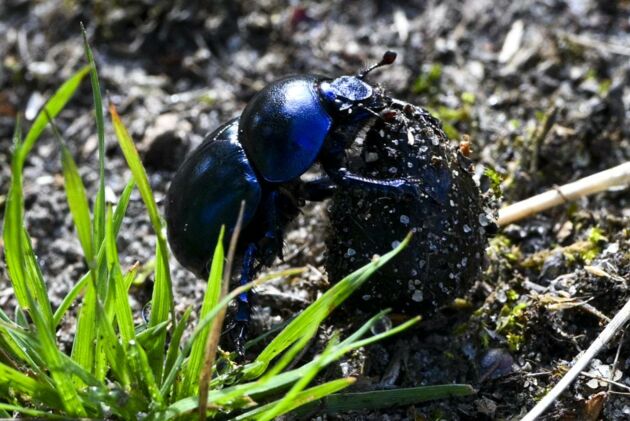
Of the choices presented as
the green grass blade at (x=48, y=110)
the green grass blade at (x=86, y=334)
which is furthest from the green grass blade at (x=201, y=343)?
the green grass blade at (x=48, y=110)

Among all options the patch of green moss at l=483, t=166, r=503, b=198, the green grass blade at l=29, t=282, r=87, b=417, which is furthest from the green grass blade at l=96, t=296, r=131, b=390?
the patch of green moss at l=483, t=166, r=503, b=198

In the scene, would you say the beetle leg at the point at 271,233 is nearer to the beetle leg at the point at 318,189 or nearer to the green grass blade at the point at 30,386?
the beetle leg at the point at 318,189

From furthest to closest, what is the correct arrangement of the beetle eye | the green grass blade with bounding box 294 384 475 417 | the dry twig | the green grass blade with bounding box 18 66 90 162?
the dry twig, the beetle eye, the green grass blade with bounding box 294 384 475 417, the green grass blade with bounding box 18 66 90 162

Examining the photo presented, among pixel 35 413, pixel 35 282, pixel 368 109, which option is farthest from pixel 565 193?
pixel 35 413

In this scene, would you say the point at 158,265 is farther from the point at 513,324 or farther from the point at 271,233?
the point at 513,324

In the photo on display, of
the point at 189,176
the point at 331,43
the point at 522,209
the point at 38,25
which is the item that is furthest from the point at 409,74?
→ the point at 38,25

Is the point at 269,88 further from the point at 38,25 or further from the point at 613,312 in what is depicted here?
the point at 38,25

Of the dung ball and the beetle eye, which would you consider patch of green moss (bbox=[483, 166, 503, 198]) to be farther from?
the beetle eye
